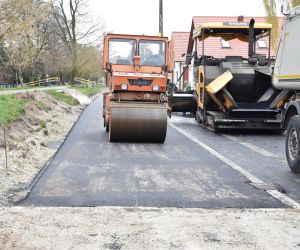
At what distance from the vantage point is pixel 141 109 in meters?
11.2

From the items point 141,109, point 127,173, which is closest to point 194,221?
point 127,173

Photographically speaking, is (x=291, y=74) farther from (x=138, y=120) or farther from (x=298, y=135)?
(x=138, y=120)

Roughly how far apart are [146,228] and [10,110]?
9887mm

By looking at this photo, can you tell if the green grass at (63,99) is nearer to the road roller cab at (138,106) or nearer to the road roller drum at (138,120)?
the road roller cab at (138,106)

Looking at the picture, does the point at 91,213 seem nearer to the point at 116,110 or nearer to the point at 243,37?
the point at 116,110

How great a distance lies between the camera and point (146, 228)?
5004 mm

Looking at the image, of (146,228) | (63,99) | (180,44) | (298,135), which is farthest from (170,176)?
(180,44)

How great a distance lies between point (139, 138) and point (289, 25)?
4.46 metres

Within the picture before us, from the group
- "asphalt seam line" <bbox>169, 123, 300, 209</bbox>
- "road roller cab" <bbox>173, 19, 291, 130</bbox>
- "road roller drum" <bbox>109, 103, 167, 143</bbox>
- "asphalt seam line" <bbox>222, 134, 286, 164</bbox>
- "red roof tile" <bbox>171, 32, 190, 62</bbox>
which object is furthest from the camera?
"red roof tile" <bbox>171, 32, 190, 62</bbox>

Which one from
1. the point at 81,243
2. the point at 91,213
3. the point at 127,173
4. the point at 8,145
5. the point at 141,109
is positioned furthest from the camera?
the point at 141,109

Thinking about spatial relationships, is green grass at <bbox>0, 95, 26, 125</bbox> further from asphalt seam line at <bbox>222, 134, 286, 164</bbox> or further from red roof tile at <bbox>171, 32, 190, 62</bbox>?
red roof tile at <bbox>171, 32, 190, 62</bbox>

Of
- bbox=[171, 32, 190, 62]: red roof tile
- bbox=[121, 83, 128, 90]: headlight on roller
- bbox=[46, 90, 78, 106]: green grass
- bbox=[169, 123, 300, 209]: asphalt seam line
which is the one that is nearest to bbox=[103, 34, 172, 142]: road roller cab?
bbox=[121, 83, 128, 90]: headlight on roller

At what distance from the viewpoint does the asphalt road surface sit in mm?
6199

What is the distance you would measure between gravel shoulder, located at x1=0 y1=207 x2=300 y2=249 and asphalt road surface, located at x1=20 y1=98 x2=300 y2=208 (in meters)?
0.41
